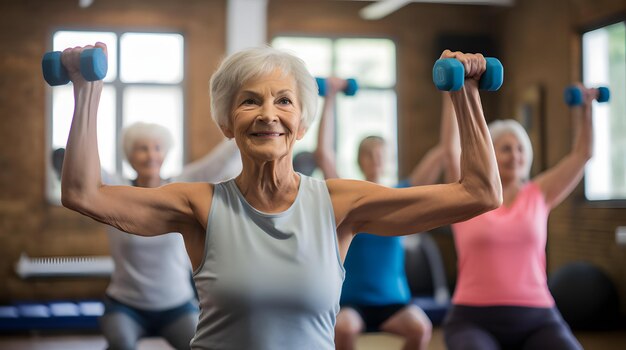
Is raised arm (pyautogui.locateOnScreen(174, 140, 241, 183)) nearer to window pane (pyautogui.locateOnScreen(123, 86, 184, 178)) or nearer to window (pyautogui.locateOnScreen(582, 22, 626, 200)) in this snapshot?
window (pyautogui.locateOnScreen(582, 22, 626, 200))

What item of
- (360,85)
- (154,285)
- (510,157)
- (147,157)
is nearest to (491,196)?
(510,157)

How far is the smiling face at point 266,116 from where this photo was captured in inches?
64.1

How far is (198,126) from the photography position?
799cm

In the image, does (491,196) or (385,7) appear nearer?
(491,196)

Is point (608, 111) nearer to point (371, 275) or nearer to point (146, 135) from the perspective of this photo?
point (371, 275)

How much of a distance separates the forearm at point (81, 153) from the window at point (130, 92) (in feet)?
20.6

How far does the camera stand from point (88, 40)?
7.99 meters

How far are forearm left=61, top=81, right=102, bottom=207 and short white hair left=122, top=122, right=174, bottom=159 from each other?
185 centimetres

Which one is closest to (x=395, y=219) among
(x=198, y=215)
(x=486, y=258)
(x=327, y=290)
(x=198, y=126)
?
(x=327, y=290)

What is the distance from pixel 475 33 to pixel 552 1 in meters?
1.30

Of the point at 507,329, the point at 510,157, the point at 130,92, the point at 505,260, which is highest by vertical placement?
the point at 130,92

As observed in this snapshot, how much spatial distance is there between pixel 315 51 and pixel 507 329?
5994 millimetres

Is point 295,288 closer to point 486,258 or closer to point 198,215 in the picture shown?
point 198,215

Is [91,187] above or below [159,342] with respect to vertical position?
above
